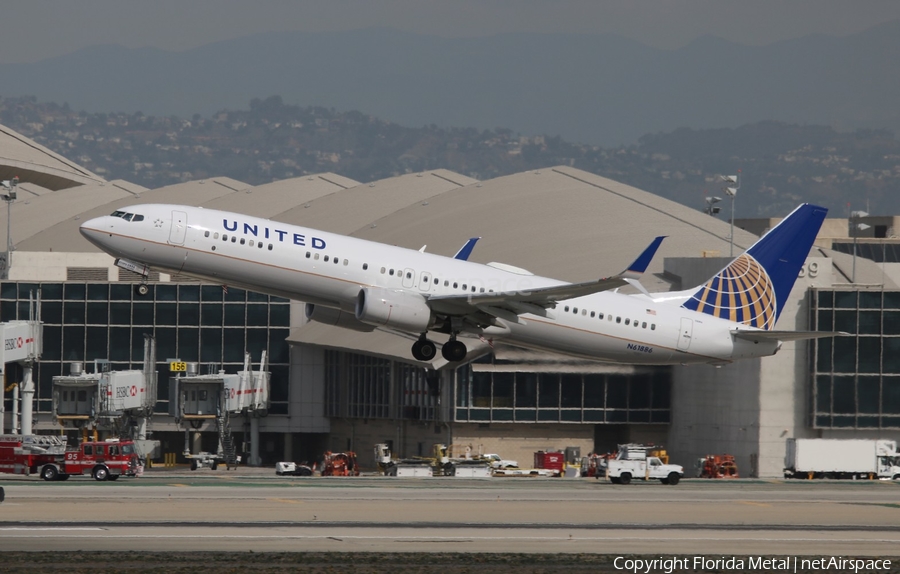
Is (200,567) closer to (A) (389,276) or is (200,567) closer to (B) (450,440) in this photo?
(A) (389,276)

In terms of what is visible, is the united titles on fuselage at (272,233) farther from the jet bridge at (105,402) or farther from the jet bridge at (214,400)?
the jet bridge at (214,400)

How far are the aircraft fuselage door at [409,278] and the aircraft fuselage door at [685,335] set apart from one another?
14.8 metres

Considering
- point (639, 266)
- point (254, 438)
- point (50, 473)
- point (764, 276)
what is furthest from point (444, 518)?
point (254, 438)

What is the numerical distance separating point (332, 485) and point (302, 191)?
10011 centimetres

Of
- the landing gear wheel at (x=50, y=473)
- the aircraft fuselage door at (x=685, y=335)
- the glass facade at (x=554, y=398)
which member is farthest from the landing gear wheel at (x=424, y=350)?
the glass facade at (x=554, y=398)

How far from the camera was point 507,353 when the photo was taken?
93438mm

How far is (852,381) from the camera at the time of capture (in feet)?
301

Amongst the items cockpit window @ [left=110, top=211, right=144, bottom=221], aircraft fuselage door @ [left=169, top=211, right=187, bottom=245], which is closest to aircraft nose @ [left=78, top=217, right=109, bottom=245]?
cockpit window @ [left=110, top=211, right=144, bottom=221]

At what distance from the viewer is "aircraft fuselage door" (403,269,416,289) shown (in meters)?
56.3

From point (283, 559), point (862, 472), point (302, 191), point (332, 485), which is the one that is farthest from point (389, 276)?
point (302, 191)

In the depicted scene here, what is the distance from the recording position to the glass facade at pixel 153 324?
111 meters

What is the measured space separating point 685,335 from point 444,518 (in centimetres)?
1973

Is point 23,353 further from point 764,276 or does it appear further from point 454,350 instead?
point 764,276

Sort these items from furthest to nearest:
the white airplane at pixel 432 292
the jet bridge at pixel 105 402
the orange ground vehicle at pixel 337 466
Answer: the jet bridge at pixel 105 402, the orange ground vehicle at pixel 337 466, the white airplane at pixel 432 292
